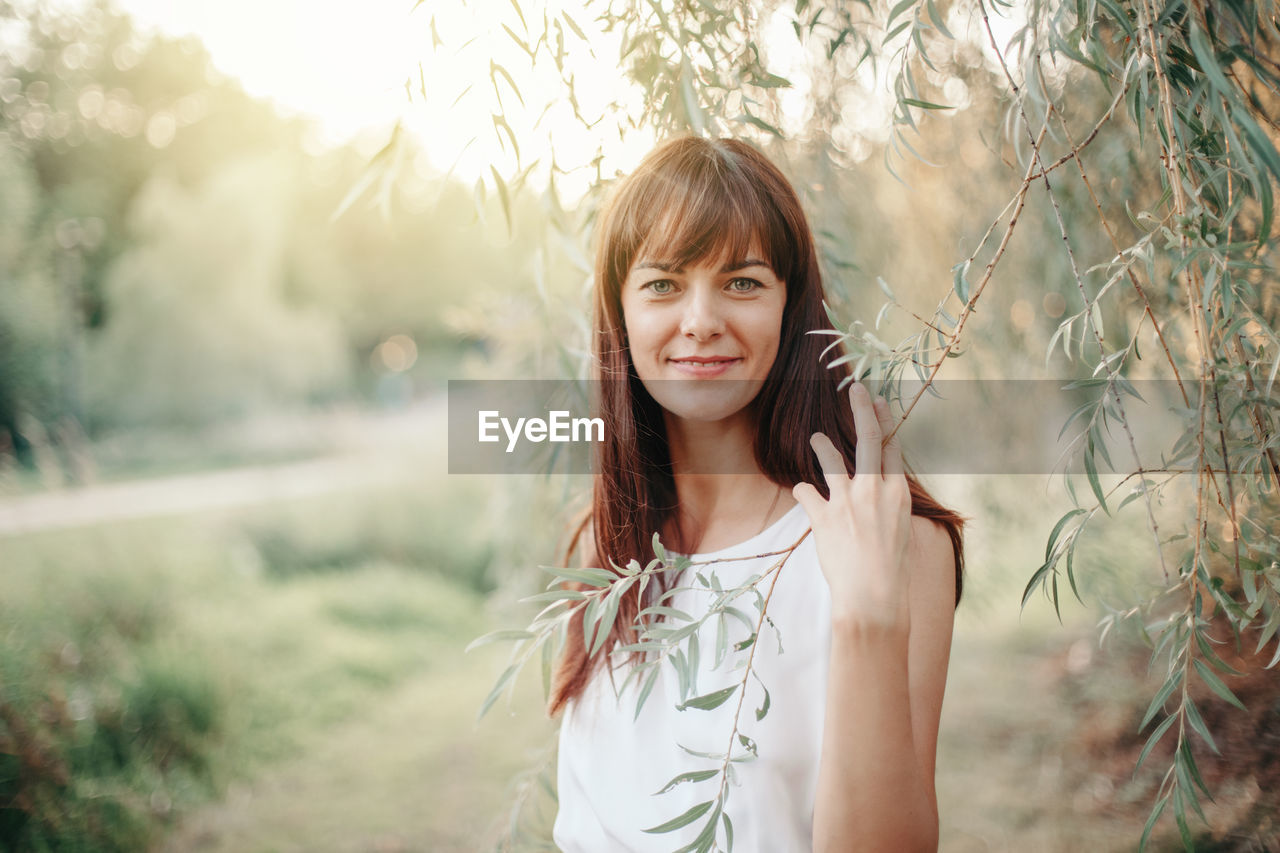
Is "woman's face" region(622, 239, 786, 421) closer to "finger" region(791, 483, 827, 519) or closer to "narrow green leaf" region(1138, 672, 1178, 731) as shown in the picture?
"finger" region(791, 483, 827, 519)

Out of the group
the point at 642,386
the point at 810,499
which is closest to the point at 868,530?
the point at 810,499

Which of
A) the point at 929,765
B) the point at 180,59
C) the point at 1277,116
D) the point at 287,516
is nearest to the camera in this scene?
the point at 929,765

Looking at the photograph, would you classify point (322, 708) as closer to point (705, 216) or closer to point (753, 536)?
point (753, 536)

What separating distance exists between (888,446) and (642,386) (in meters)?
0.43

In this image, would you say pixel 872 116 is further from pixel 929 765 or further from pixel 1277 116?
pixel 929 765

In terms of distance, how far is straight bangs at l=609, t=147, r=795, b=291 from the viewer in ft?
3.43

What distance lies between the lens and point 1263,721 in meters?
2.60

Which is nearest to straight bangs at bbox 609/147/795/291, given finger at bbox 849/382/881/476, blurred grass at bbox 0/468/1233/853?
finger at bbox 849/382/881/476

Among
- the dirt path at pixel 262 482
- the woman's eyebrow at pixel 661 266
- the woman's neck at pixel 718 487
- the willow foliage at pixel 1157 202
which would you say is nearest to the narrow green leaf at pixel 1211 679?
the willow foliage at pixel 1157 202

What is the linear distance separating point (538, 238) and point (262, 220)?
9.99 meters

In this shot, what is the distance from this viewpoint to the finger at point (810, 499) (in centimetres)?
94

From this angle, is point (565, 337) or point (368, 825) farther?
point (368, 825)

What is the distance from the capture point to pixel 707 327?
1035 millimetres

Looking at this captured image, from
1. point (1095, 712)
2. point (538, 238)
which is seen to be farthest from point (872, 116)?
point (1095, 712)
